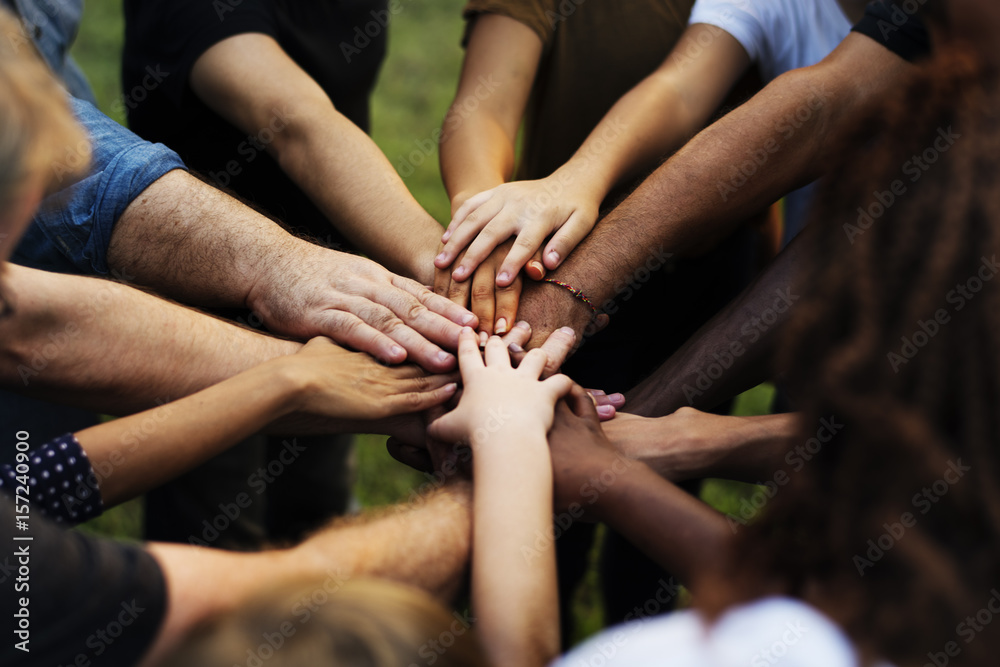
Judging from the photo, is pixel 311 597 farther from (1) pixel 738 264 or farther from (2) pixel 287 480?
(2) pixel 287 480

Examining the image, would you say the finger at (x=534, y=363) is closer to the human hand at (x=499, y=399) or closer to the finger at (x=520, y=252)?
the human hand at (x=499, y=399)

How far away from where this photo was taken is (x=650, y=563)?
2041mm

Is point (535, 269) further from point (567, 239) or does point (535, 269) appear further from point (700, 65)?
point (700, 65)

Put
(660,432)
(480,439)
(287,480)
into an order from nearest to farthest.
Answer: (480,439), (660,432), (287,480)

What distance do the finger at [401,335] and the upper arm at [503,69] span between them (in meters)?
0.58

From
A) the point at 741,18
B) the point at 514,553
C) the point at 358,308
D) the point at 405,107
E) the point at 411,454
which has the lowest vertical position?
the point at 405,107

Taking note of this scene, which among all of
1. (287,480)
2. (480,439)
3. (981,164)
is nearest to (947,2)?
(981,164)

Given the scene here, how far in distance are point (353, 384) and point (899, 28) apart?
1317 millimetres

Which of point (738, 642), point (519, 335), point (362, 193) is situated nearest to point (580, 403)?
point (519, 335)

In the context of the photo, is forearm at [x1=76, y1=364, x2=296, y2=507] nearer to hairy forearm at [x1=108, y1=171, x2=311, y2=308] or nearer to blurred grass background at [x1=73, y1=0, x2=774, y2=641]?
hairy forearm at [x1=108, y1=171, x2=311, y2=308]

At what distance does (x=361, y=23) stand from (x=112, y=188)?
0.92 metres

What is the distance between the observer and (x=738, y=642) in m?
0.81

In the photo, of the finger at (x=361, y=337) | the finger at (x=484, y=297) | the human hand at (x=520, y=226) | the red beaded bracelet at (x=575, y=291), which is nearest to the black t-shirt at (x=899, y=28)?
the human hand at (x=520, y=226)

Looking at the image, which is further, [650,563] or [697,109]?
[650,563]
